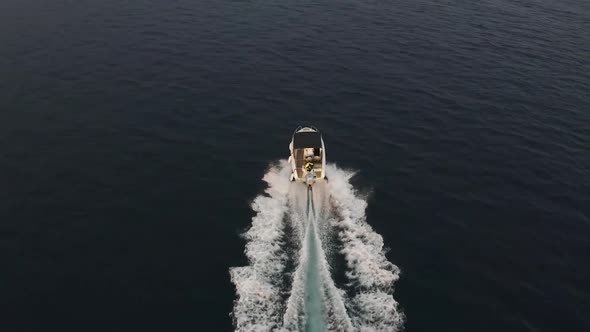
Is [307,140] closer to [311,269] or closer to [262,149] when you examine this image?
[262,149]

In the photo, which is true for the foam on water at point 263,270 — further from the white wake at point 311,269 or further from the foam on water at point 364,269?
the foam on water at point 364,269

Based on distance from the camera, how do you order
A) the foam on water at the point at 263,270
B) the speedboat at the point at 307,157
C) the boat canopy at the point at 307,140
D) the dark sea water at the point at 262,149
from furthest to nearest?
the boat canopy at the point at 307,140 → the speedboat at the point at 307,157 → the dark sea water at the point at 262,149 → the foam on water at the point at 263,270

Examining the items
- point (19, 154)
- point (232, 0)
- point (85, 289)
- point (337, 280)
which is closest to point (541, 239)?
point (337, 280)

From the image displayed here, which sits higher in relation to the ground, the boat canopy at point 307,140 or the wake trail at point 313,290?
the boat canopy at point 307,140

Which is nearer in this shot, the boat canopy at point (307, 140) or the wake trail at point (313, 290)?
the wake trail at point (313, 290)

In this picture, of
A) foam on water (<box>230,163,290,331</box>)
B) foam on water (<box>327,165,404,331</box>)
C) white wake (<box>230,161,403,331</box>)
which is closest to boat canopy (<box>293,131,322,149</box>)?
white wake (<box>230,161,403,331</box>)

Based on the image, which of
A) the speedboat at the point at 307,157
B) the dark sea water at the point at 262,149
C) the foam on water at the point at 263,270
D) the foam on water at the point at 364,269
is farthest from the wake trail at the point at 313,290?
the speedboat at the point at 307,157

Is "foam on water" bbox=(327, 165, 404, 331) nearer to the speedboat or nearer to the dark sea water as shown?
the dark sea water

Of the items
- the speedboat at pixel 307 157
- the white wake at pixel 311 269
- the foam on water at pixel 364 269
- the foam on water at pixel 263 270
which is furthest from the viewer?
the speedboat at pixel 307 157
